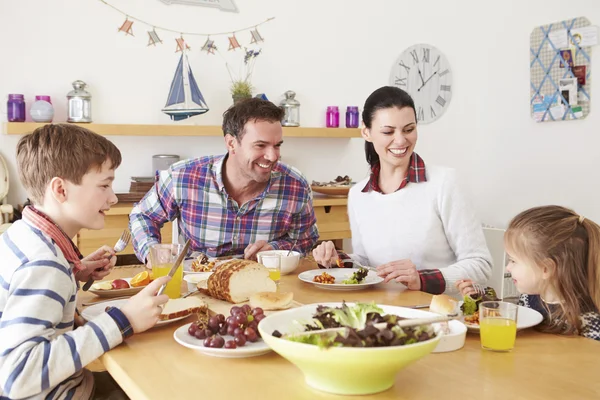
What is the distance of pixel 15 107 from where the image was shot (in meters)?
3.83

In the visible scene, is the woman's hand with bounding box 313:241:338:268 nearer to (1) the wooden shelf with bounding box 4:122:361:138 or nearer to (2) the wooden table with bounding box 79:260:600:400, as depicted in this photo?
(2) the wooden table with bounding box 79:260:600:400

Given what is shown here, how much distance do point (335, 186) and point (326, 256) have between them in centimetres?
235

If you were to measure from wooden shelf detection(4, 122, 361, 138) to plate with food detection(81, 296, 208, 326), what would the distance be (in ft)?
8.07

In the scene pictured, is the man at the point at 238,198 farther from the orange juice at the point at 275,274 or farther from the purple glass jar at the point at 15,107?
the purple glass jar at the point at 15,107

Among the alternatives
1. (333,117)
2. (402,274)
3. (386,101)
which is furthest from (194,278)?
(333,117)

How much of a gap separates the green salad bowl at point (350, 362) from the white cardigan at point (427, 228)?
1168mm

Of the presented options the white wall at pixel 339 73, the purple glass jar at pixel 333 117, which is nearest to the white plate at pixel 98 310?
the white wall at pixel 339 73

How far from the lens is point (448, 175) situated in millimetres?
2340

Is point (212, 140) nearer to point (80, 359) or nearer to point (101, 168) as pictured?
point (101, 168)

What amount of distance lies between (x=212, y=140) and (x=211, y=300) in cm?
285

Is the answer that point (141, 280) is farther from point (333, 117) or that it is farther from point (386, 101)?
point (333, 117)

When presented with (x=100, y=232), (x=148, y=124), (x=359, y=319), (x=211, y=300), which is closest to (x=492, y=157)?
(x=148, y=124)

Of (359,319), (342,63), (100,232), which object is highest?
(342,63)

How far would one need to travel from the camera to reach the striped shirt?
122 centimetres
